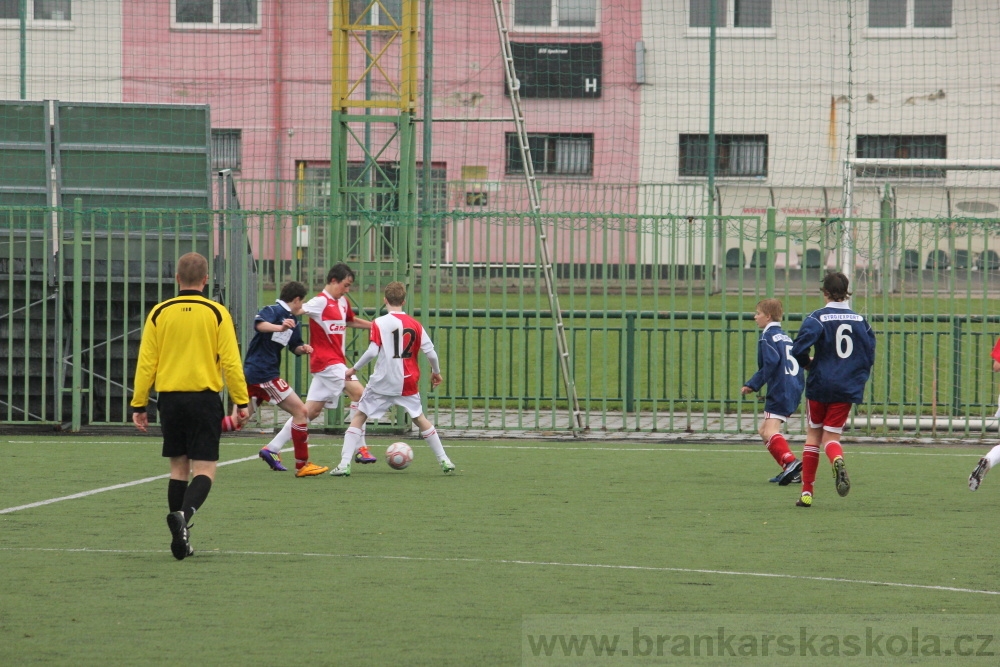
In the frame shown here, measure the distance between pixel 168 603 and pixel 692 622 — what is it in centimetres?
233

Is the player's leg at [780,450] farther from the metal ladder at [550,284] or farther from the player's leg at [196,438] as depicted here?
the player's leg at [196,438]

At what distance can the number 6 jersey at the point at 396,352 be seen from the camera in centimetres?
1120

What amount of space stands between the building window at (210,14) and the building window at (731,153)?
7657 millimetres

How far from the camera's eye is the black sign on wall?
76.7 ft

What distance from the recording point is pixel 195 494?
7.64 m

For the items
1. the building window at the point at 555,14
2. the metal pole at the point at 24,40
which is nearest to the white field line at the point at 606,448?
the metal pole at the point at 24,40

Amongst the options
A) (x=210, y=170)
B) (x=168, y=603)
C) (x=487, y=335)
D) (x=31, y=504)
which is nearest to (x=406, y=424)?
(x=487, y=335)

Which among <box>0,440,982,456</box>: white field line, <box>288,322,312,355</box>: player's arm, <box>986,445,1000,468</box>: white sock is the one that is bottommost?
<box>0,440,982,456</box>: white field line

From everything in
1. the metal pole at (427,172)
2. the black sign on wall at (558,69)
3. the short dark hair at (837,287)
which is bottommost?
the short dark hair at (837,287)

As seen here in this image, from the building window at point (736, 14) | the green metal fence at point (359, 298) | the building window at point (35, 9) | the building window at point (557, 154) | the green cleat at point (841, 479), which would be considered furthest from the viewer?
the building window at point (557, 154)

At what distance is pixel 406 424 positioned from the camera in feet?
48.4

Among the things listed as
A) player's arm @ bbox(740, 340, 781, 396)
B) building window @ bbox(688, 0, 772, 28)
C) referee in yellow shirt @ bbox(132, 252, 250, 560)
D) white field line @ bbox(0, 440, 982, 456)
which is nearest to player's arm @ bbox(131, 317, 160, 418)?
referee in yellow shirt @ bbox(132, 252, 250, 560)

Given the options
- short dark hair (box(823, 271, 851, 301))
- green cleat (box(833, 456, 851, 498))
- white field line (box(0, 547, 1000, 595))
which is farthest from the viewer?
short dark hair (box(823, 271, 851, 301))

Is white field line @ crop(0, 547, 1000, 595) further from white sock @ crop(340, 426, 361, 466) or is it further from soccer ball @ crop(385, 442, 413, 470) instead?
soccer ball @ crop(385, 442, 413, 470)
